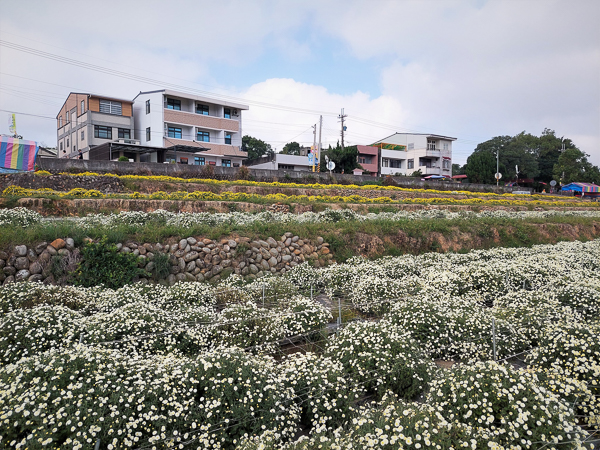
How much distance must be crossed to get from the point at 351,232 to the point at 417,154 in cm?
5203

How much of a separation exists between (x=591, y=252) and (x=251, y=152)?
5548cm

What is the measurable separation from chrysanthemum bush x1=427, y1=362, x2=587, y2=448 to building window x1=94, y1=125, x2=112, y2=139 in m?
40.3

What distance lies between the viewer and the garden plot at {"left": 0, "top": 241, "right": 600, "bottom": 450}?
312cm

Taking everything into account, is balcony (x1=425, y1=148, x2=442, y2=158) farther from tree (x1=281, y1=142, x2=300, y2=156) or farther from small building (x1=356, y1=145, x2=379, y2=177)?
tree (x1=281, y1=142, x2=300, y2=156)

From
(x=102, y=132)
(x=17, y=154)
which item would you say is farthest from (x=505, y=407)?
(x=102, y=132)

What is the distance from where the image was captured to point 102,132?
36.6m

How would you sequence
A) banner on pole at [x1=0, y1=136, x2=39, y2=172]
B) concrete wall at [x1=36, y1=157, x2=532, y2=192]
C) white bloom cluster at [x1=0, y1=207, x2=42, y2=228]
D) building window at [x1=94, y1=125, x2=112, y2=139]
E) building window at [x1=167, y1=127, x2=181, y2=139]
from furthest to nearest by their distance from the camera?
building window at [x1=167, y1=127, x2=181, y2=139]
building window at [x1=94, y1=125, x2=112, y2=139]
concrete wall at [x1=36, y1=157, x2=532, y2=192]
banner on pole at [x1=0, y1=136, x2=39, y2=172]
white bloom cluster at [x1=0, y1=207, x2=42, y2=228]

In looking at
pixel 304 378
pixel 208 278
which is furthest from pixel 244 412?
pixel 208 278

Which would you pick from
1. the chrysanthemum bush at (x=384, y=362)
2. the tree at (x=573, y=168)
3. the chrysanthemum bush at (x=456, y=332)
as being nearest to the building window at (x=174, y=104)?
the chrysanthemum bush at (x=456, y=332)

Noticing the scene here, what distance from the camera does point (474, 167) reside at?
58.6 m

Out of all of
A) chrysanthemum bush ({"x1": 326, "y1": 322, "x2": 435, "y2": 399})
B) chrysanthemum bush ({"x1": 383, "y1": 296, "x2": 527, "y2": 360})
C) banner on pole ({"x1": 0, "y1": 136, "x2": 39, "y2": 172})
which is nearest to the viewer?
chrysanthemum bush ({"x1": 326, "y1": 322, "x2": 435, "y2": 399})

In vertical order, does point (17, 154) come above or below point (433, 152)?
below

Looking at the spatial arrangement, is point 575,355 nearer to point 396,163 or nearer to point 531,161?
point 396,163

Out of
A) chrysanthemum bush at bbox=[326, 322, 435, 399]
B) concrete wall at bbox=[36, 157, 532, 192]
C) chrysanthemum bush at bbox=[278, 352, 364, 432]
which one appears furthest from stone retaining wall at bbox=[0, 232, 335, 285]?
concrete wall at bbox=[36, 157, 532, 192]
